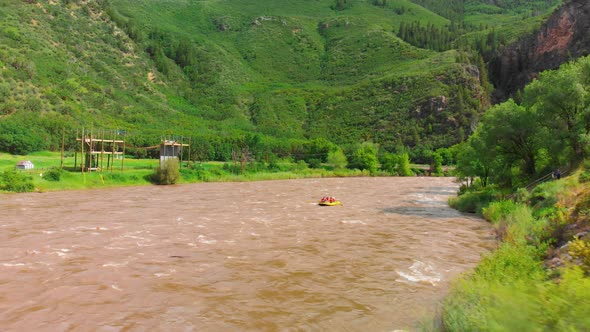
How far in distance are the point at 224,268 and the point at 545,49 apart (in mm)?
186273

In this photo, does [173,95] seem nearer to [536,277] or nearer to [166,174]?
[166,174]

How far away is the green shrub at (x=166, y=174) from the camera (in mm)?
62219

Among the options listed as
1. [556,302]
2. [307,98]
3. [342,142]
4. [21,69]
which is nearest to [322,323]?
[556,302]

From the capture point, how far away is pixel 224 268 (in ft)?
59.4

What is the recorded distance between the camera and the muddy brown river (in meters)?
12.5

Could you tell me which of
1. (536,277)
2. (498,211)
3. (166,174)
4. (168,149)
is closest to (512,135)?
(498,211)

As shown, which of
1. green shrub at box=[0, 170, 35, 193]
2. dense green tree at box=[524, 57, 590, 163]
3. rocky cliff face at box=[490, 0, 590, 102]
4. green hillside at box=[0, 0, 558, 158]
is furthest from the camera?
rocky cliff face at box=[490, 0, 590, 102]

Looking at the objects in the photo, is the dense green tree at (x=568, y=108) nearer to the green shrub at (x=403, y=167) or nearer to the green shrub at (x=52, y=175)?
the green shrub at (x=52, y=175)

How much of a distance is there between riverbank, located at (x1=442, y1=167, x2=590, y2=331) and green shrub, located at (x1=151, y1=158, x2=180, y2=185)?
4612cm

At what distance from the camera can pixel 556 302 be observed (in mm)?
6887

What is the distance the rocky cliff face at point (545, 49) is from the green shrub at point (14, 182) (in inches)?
6220

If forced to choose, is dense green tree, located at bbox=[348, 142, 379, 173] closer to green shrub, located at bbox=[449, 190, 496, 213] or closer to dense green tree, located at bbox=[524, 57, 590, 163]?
green shrub, located at bbox=[449, 190, 496, 213]

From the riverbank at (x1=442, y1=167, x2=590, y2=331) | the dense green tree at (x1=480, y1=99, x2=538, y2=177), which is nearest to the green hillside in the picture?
the dense green tree at (x1=480, y1=99, x2=538, y2=177)

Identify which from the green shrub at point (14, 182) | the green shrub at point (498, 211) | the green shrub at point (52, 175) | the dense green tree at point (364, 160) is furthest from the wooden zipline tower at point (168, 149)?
the dense green tree at point (364, 160)
